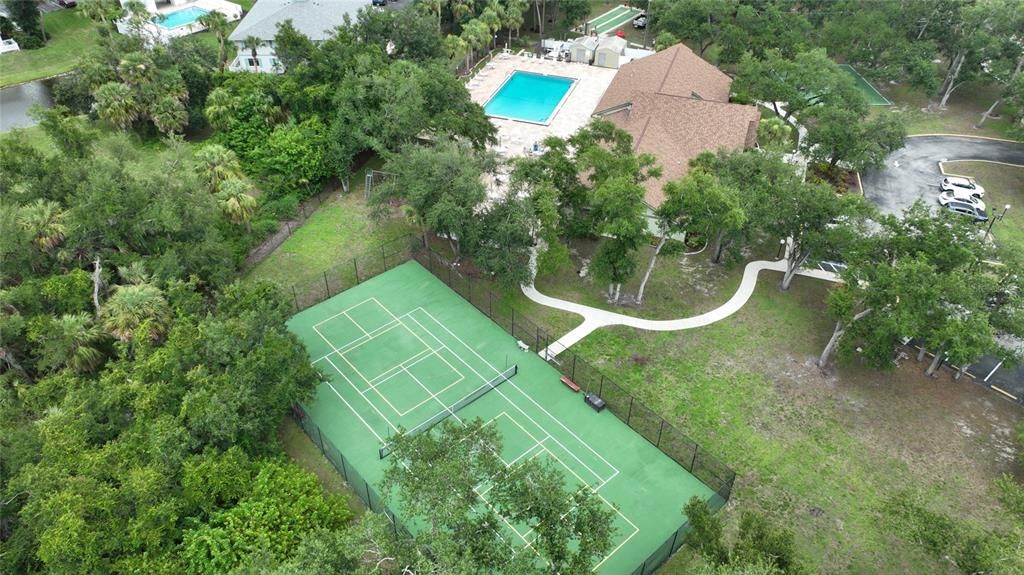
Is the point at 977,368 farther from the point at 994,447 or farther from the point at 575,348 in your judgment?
the point at 575,348

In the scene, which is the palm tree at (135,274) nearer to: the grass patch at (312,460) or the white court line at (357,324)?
the white court line at (357,324)

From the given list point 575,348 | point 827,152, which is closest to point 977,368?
point 827,152

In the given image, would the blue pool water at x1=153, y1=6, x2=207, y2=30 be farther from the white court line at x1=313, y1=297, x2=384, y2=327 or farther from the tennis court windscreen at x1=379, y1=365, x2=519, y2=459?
the tennis court windscreen at x1=379, y1=365, x2=519, y2=459

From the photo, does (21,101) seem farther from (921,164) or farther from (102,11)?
(921,164)

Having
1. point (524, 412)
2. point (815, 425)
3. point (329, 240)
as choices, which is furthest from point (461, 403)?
point (815, 425)

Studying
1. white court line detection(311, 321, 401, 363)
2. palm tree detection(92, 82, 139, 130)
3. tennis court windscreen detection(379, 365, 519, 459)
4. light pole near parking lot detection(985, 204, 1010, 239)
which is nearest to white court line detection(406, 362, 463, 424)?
tennis court windscreen detection(379, 365, 519, 459)

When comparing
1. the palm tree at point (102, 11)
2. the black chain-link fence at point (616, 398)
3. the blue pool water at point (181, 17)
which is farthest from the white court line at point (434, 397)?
the blue pool water at point (181, 17)
